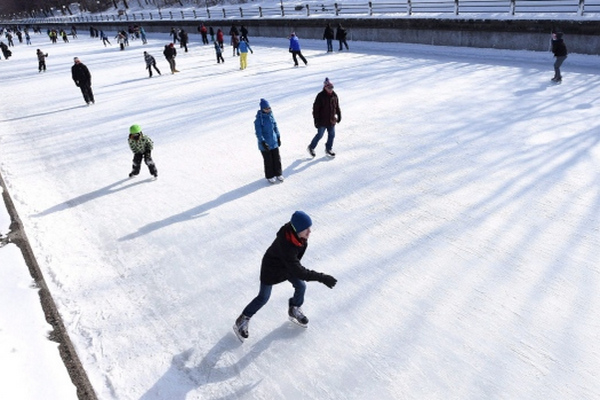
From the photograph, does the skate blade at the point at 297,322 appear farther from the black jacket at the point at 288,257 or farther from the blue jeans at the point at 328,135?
the blue jeans at the point at 328,135

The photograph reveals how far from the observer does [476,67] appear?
1316cm

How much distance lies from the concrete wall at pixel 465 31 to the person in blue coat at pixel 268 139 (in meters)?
11.1

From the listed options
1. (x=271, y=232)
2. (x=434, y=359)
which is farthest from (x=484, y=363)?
(x=271, y=232)

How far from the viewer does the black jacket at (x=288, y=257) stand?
3.21m

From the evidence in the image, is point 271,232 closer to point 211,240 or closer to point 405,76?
point 211,240

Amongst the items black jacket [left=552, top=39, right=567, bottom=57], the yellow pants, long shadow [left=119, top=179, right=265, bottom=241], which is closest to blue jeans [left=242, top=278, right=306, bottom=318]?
long shadow [left=119, top=179, right=265, bottom=241]

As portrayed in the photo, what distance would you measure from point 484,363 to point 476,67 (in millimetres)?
11871

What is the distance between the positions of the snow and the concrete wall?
2.68 m

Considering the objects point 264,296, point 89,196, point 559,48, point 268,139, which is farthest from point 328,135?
point 559,48

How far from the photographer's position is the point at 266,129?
629 cm

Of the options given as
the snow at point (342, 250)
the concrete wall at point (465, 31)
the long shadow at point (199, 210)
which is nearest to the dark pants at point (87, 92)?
the snow at point (342, 250)

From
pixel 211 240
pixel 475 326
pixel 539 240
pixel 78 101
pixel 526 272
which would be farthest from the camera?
pixel 78 101

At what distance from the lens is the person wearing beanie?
315cm

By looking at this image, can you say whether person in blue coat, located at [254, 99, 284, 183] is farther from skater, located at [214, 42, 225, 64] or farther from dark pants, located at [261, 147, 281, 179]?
skater, located at [214, 42, 225, 64]
